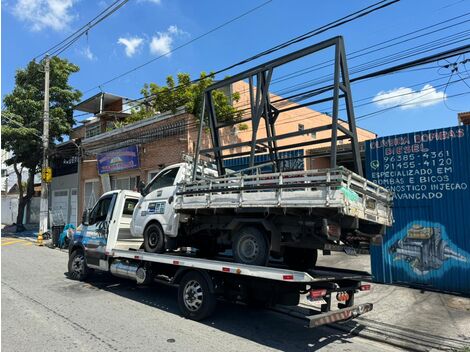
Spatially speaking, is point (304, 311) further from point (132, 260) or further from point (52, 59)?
point (52, 59)

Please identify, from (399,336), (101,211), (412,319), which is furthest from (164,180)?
(412,319)

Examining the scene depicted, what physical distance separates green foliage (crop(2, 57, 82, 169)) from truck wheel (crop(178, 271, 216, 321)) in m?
18.9

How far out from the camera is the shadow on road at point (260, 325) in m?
5.95

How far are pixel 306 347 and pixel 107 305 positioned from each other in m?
4.02

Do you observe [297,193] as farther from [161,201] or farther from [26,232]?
[26,232]

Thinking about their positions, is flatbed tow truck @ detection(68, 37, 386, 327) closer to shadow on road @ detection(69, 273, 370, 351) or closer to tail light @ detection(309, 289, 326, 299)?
tail light @ detection(309, 289, 326, 299)

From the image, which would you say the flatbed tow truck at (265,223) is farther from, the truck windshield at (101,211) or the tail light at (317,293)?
the truck windshield at (101,211)

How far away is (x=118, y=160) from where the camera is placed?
66.9 ft

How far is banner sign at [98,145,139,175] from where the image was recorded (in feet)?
63.1

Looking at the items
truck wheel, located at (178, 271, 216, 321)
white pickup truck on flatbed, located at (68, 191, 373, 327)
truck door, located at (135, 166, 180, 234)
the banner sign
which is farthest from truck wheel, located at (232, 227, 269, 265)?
the banner sign

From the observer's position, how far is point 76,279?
10.4 m

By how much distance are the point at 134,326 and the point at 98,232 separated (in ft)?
12.9

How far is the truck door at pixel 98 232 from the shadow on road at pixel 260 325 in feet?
2.63

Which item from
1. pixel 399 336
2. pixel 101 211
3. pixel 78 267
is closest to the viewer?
pixel 399 336
